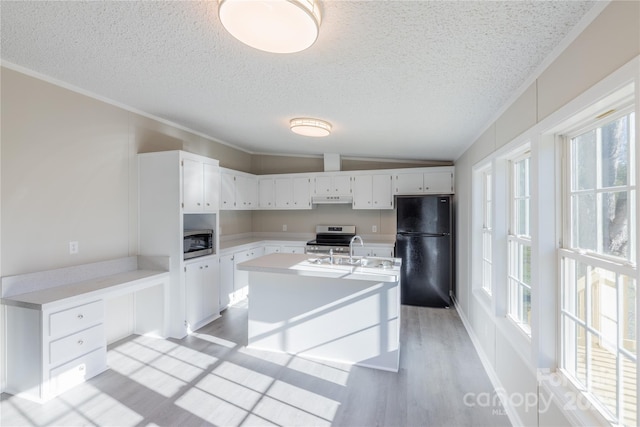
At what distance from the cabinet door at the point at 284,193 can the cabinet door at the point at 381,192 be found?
158cm

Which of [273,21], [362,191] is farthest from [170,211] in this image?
[362,191]

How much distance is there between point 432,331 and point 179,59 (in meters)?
3.78

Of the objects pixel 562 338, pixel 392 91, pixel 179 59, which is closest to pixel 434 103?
pixel 392 91

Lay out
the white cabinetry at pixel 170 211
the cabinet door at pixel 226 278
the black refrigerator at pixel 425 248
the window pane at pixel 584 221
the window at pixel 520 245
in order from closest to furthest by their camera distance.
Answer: the window pane at pixel 584 221 < the window at pixel 520 245 < the white cabinetry at pixel 170 211 < the cabinet door at pixel 226 278 < the black refrigerator at pixel 425 248

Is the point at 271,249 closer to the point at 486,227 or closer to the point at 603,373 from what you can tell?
the point at 486,227

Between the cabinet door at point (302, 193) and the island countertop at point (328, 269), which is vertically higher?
the cabinet door at point (302, 193)

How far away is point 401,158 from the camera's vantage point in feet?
17.0

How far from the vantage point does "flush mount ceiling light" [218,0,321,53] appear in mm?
1213

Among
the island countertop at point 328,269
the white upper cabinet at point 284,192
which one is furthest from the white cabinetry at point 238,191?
the island countertop at point 328,269

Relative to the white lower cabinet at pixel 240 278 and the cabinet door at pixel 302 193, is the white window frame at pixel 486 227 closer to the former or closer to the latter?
the cabinet door at pixel 302 193

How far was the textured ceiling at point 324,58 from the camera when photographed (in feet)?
4.58

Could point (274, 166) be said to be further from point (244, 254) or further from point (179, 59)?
point (179, 59)

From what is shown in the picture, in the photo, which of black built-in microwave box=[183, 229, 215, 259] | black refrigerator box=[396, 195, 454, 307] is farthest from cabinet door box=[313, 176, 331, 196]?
black built-in microwave box=[183, 229, 215, 259]

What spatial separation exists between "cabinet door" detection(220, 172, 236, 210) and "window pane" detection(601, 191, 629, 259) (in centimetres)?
436
